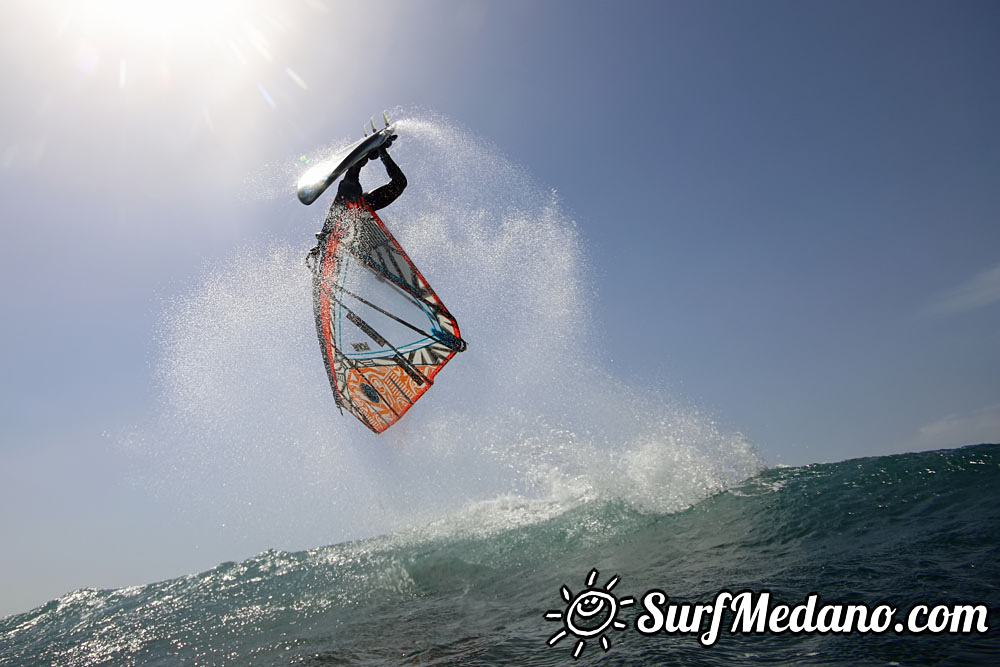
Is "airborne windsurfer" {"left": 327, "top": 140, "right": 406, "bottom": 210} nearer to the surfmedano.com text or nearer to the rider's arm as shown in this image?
the rider's arm

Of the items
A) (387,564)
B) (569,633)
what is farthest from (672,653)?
(387,564)

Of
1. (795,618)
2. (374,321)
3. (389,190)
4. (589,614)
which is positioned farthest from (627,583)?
(389,190)

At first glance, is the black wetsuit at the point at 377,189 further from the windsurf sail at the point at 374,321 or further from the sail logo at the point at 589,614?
the sail logo at the point at 589,614

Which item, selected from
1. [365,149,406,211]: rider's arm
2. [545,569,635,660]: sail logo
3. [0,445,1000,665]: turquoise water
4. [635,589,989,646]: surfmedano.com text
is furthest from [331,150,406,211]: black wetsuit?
[635,589,989,646]: surfmedano.com text

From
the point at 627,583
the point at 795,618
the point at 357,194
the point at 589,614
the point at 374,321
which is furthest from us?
the point at 374,321

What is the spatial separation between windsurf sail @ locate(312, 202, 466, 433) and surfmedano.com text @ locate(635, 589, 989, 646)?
6.21 metres

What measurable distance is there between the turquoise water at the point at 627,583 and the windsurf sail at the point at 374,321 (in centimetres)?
435

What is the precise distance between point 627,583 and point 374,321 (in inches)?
274

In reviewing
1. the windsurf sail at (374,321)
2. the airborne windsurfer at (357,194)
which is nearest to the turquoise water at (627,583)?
the windsurf sail at (374,321)

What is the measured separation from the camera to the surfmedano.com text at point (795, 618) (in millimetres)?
4156

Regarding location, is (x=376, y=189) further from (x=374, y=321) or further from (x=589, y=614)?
(x=589, y=614)

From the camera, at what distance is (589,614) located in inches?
236

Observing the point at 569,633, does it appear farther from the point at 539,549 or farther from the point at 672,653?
the point at 539,549

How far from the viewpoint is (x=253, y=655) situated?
7520mm
